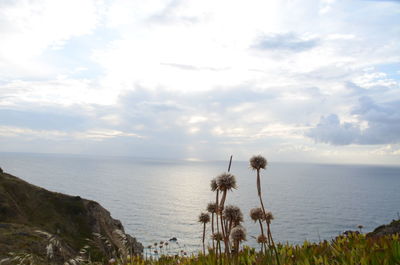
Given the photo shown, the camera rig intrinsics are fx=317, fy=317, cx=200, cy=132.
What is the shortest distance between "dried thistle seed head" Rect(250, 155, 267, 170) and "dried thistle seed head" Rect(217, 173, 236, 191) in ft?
1.70

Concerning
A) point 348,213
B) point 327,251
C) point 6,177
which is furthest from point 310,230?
point 327,251

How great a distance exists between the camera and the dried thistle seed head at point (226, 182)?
4.57 meters

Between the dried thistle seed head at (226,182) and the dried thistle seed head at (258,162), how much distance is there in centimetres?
52

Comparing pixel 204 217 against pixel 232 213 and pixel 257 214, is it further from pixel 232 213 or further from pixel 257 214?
pixel 232 213

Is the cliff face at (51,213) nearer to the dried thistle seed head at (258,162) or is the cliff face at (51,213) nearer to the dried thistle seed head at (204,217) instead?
the dried thistle seed head at (204,217)

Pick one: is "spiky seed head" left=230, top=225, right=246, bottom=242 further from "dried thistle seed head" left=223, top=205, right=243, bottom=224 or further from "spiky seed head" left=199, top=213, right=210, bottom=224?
"spiky seed head" left=199, top=213, right=210, bottom=224

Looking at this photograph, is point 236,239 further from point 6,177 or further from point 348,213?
point 348,213

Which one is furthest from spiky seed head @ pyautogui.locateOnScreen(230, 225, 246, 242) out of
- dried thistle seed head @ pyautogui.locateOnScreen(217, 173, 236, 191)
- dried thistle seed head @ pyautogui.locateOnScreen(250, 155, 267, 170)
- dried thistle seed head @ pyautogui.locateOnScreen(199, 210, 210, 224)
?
dried thistle seed head @ pyautogui.locateOnScreen(199, 210, 210, 224)

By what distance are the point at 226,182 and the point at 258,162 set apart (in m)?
0.79

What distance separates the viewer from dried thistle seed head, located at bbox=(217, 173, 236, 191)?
4570 mm

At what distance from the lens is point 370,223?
113000mm

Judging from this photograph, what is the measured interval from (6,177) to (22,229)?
41.2 metres

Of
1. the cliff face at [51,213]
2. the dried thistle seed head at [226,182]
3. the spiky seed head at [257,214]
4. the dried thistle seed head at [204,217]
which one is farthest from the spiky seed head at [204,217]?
the cliff face at [51,213]

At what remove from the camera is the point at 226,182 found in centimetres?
459
